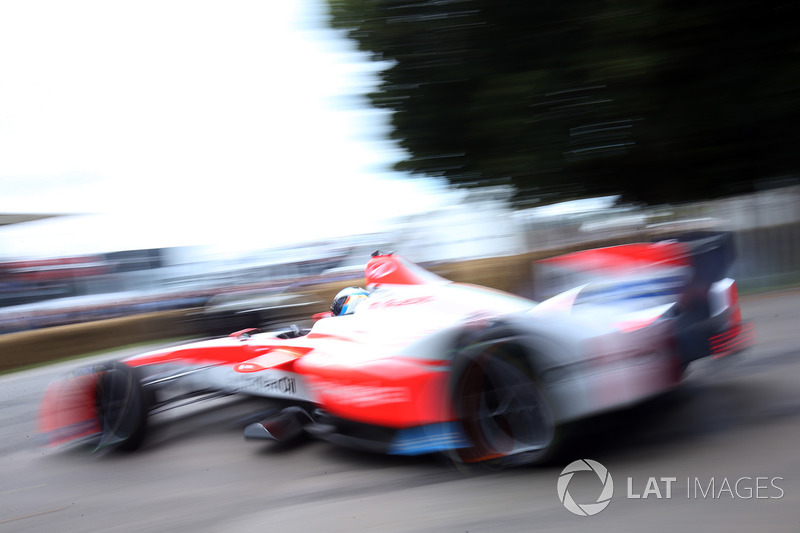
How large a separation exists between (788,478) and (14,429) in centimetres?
520

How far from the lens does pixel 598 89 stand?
242 cm

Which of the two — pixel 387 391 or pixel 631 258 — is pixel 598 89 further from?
pixel 387 391

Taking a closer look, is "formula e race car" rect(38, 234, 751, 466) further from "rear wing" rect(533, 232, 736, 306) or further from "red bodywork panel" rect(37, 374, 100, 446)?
"red bodywork panel" rect(37, 374, 100, 446)

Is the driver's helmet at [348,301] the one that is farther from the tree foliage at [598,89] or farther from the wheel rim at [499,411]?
the wheel rim at [499,411]

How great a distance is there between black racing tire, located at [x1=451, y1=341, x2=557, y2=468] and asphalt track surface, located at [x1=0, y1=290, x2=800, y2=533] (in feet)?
0.31

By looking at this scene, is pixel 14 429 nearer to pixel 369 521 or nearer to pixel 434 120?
pixel 369 521

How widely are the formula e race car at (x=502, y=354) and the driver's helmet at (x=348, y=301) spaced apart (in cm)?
16

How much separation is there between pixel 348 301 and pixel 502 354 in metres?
1.56

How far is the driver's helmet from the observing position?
376 cm

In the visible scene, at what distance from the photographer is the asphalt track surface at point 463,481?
6.56ft

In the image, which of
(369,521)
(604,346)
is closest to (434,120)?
(604,346)

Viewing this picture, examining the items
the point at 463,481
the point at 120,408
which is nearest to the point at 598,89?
the point at 463,481

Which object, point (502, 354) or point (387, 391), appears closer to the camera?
point (502, 354)

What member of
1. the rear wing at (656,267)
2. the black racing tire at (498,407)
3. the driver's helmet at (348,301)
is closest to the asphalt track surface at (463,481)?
the black racing tire at (498,407)
